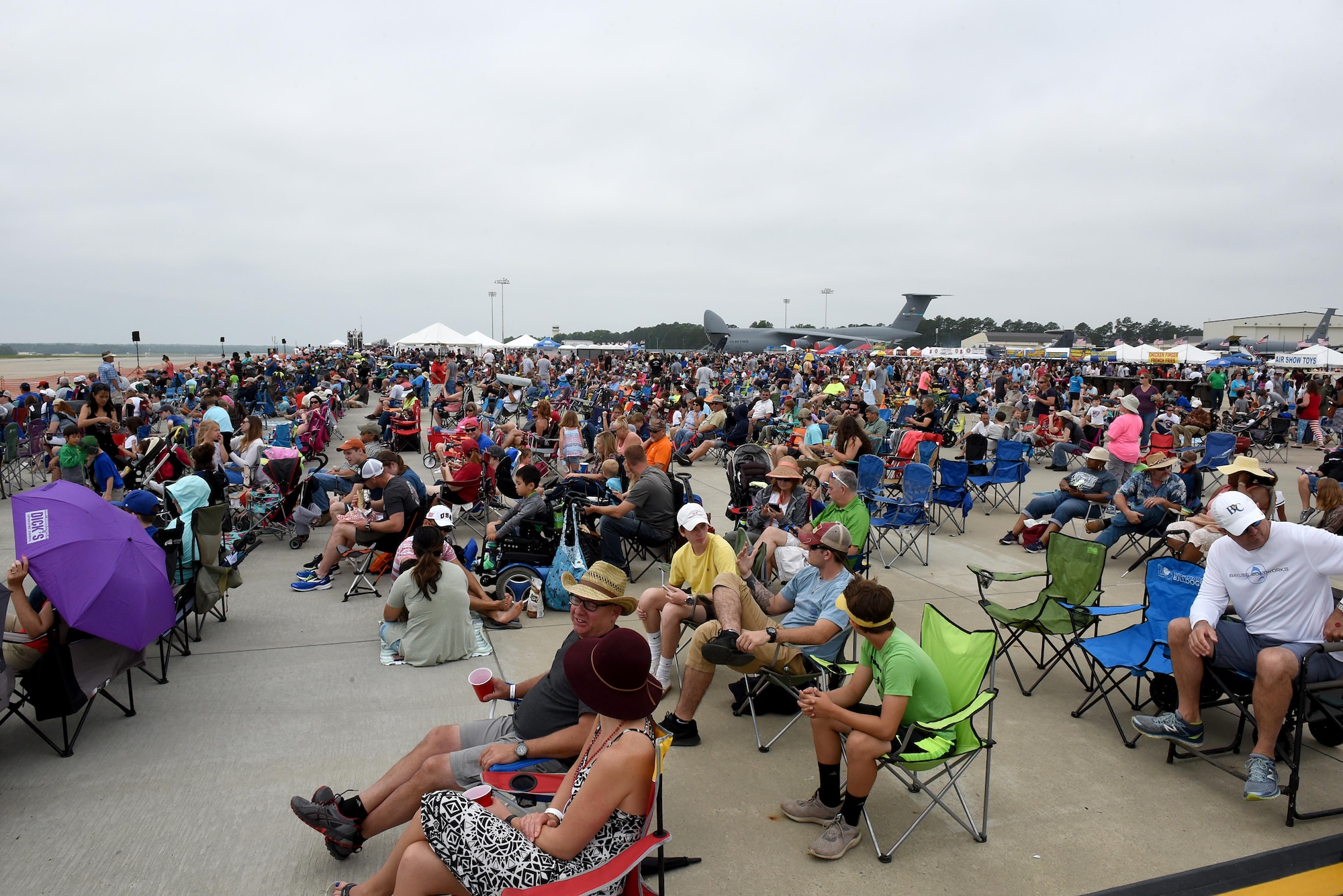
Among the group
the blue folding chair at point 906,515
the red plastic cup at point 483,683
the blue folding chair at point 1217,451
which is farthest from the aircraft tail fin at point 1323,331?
the red plastic cup at point 483,683

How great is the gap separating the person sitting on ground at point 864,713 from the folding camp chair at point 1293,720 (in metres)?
1.46

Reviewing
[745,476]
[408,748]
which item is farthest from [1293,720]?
[745,476]

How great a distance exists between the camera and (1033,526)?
7781mm

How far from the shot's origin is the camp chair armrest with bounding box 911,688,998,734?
2984 mm

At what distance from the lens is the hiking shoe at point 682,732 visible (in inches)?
153

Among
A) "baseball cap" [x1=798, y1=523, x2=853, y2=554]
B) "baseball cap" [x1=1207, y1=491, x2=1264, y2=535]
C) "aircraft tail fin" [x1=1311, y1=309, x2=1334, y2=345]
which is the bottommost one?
"baseball cap" [x1=798, y1=523, x2=853, y2=554]

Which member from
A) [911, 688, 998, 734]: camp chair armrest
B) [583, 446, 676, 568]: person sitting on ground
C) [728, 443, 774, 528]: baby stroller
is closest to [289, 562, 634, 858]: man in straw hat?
[911, 688, 998, 734]: camp chair armrest

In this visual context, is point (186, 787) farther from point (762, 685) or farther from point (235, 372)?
point (235, 372)

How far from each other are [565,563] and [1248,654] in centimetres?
431

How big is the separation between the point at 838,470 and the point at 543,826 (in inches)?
150

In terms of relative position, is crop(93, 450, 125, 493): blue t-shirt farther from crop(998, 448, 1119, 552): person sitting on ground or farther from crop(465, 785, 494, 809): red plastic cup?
crop(998, 448, 1119, 552): person sitting on ground

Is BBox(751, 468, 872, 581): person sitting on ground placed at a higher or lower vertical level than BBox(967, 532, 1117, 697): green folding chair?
higher

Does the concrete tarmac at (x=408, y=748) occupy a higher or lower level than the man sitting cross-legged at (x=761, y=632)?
lower

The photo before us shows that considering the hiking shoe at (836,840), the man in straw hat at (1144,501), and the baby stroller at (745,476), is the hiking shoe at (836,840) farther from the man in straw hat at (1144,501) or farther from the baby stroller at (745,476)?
the man in straw hat at (1144,501)
